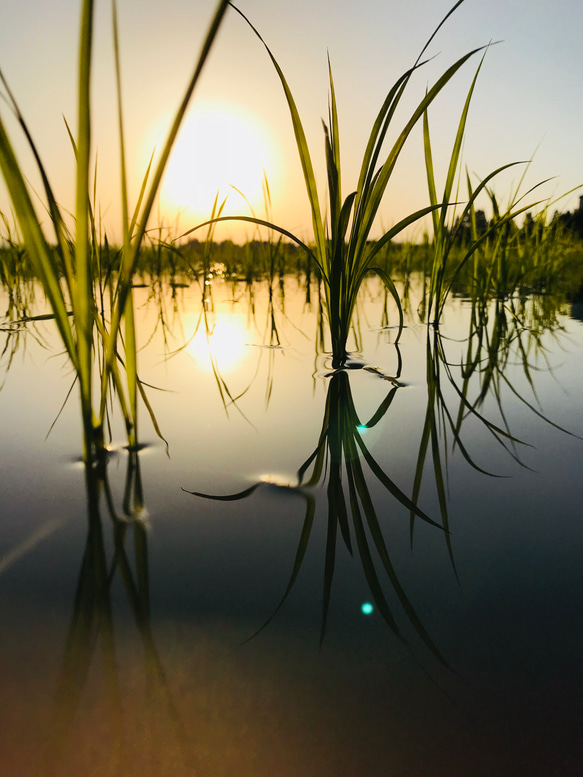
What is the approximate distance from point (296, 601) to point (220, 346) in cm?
130

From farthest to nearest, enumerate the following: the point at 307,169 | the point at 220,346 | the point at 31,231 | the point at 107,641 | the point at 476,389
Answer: the point at 220,346
the point at 307,169
the point at 476,389
the point at 31,231
the point at 107,641

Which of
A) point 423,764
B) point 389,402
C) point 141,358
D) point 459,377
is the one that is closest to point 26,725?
point 423,764

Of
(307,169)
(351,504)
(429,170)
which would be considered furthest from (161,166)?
(429,170)

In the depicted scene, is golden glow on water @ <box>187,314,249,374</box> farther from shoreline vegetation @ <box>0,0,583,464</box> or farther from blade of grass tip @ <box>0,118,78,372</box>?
blade of grass tip @ <box>0,118,78,372</box>

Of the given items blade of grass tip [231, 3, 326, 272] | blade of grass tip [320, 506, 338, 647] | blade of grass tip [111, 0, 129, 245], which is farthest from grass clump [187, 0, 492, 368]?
blade of grass tip [320, 506, 338, 647]

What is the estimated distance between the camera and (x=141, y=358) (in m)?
1.48

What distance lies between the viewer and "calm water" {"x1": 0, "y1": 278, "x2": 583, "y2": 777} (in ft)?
1.01

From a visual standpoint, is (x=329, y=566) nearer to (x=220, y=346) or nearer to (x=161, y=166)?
(x=161, y=166)

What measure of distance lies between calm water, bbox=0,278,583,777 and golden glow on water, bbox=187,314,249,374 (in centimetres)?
48

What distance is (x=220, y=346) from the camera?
167cm

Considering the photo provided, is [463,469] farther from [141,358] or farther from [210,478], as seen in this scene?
[141,358]

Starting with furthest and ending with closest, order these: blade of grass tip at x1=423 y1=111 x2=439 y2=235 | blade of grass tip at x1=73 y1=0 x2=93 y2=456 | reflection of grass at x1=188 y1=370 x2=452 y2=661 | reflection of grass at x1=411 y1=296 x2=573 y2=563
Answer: blade of grass tip at x1=423 y1=111 x2=439 y2=235 → reflection of grass at x1=411 y1=296 x2=573 y2=563 → blade of grass tip at x1=73 y1=0 x2=93 y2=456 → reflection of grass at x1=188 y1=370 x2=452 y2=661

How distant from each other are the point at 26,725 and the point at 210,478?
37 cm

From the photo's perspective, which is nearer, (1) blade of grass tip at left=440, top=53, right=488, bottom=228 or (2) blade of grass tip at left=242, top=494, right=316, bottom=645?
(2) blade of grass tip at left=242, top=494, right=316, bottom=645
